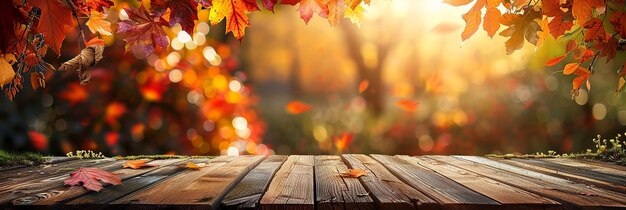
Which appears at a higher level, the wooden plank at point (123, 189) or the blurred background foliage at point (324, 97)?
the blurred background foliage at point (324, 97)

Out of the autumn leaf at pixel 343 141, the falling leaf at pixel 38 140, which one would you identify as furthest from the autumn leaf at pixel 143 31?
the autumn leaf at pixel 343 141

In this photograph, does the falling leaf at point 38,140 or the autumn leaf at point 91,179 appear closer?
the autumn leaf at point 91,179

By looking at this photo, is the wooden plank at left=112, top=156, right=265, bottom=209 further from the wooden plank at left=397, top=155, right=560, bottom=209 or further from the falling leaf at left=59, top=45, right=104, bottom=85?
the wooden plank at left=397, top=155, right=560, bottom=209

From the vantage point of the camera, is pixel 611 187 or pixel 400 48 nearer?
pixel 611 187

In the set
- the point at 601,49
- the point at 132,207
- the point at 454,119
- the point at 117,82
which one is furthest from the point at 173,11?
the point at 454,119

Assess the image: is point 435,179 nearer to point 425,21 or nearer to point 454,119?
point 454,119

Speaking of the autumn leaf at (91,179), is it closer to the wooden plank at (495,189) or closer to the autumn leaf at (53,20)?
the autumn leaf at (53,20)

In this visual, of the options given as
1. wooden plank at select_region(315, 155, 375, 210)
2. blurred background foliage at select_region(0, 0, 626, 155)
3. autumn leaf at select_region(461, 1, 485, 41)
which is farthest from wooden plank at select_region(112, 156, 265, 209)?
blurred background foliage at select_region(0, 0, 626, 155)
